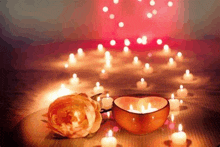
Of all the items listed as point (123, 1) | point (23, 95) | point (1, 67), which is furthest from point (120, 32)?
point (23, 95)

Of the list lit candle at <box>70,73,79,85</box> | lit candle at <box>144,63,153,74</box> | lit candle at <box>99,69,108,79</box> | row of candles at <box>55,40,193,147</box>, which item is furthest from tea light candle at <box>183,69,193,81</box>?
lit candle at <box>70,73,79,85</box>

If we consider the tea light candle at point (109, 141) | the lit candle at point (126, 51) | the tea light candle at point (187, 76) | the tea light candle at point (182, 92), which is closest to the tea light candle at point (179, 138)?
the tea light candle at point (109, 141)

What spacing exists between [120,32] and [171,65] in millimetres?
944

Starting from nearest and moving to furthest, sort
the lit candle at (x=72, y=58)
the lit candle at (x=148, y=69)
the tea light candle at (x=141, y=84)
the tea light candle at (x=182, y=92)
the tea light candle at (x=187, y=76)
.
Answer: the tea light candle at (x=182, y=92) → the tea light candle at (x=141, y=84) → the tea light candle at (x=187, y=76) → the lit candle at (x=148, y=69) → the lit candle at (x=72, y=58)

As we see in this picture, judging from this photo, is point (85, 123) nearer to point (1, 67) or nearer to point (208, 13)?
point (1, 67)

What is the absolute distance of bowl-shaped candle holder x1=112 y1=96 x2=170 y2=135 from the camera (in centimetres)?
111

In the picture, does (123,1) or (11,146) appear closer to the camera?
(11,146)

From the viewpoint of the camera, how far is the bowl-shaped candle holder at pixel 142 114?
3.66ft

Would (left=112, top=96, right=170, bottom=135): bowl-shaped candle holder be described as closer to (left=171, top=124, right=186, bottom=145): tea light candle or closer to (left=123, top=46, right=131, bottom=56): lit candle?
(left=171, top=124, right=186, bottom=145): tea light candle

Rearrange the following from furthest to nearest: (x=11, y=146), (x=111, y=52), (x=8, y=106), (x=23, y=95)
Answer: (x=111, y=52) < (x=23, y=95) < (x=8, y=106) < (x=11, y=146)

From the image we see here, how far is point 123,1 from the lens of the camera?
328cm

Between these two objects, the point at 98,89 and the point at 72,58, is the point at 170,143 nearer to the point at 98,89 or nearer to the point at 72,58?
the point at 98,89

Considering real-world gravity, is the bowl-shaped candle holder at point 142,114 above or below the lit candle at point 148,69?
above

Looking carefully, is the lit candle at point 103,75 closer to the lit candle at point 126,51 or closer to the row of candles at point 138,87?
the row of candles at point 138,87
